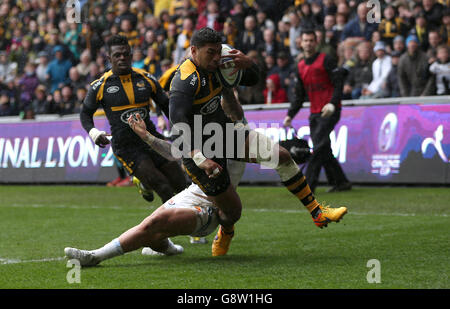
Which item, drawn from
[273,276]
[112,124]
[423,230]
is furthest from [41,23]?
[273,276]

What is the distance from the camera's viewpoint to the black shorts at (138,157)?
968cm

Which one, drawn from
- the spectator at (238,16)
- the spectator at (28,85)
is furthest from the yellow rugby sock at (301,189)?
the spectator at (28,85)

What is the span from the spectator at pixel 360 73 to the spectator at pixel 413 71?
2.72 feet

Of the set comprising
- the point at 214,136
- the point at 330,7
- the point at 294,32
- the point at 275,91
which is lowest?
the point at 275,91

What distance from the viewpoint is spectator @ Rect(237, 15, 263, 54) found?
1880 cm

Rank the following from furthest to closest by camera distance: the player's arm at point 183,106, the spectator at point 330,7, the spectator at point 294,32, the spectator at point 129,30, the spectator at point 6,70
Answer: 1. the spectator at point 6,70
2. the spectator at point 129,30
3. the spectator at point 294,32
4. the spectator at point 330,7
5. the player's arm at point 183,106

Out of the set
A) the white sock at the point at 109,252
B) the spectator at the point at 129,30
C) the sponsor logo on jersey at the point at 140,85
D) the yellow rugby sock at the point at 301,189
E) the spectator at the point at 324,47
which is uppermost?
the sponsor logo on jersey at the point at 140,85

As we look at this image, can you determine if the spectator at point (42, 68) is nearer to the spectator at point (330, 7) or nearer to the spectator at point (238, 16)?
the spectator at point (238, 16)

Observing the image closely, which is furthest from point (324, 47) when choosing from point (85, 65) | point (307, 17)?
point (85, 65)

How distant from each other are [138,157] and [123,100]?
0.74 m

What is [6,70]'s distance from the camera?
26.9 metres

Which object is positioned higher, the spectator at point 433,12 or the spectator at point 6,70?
the spectator at point 433,12

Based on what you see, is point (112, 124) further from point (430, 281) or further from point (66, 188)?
point (66, 188)
